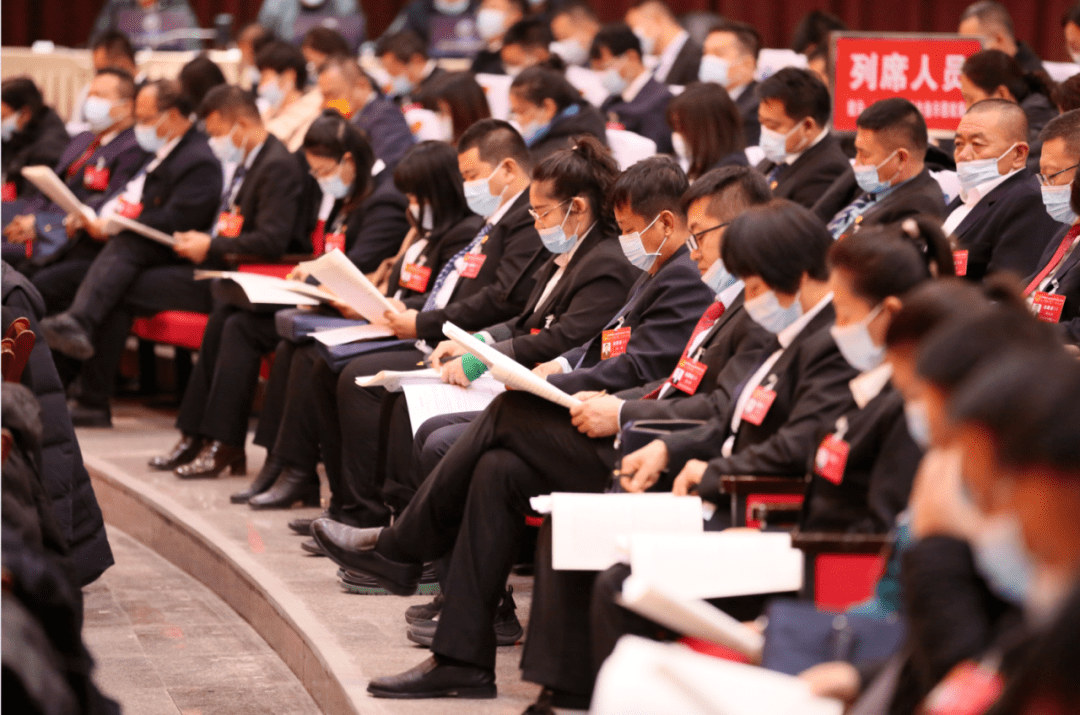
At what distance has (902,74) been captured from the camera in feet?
15.4

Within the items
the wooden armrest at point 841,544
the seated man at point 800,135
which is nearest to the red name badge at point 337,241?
the seated man at point 800,135

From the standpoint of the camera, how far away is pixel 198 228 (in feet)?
18.9

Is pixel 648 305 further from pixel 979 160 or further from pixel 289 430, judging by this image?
pixel 289 430

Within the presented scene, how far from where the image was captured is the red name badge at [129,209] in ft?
18.7

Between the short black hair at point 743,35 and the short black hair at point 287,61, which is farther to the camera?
the short black hair at point 287,61

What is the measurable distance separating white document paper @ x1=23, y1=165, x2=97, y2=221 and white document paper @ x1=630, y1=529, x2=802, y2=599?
4189mm

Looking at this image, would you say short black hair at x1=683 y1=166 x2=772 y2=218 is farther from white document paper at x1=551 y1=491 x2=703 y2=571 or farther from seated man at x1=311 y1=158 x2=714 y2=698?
white document paper at x1=551 y1=491 x2=703 y2=571

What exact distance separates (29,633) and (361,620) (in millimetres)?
1586

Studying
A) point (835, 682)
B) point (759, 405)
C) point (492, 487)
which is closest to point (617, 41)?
point (492, 487)

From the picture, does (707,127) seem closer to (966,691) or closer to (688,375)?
(688,375)

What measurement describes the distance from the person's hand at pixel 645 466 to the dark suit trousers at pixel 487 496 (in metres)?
0.21

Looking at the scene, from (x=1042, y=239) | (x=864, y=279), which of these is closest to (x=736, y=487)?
(x=864, y=279)

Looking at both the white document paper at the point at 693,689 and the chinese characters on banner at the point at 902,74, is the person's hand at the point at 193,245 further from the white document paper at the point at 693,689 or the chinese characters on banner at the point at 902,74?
the white document paper at the point at 693,689

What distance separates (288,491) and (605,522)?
2.22 metres
